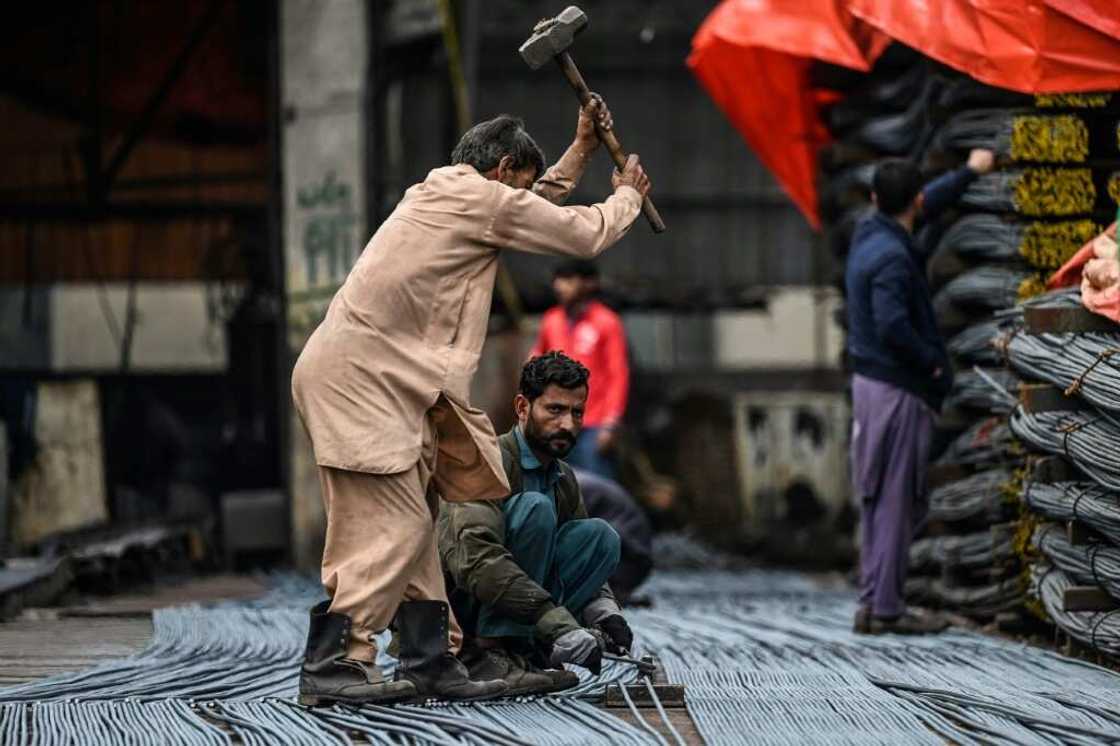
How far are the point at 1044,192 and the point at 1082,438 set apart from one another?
62.9 inches

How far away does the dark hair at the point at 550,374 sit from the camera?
20.2 ft

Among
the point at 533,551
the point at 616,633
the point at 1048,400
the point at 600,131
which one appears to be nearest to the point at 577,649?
the point at 616,633

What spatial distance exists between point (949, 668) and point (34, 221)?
8.26m

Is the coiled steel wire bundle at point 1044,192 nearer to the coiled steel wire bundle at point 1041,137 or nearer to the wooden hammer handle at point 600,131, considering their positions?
the coiled steel wire bundle at point 1041,137

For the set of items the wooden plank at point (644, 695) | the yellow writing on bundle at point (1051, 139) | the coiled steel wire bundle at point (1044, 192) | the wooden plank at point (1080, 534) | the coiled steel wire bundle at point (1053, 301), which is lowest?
the wooden plank at point (644, 695)

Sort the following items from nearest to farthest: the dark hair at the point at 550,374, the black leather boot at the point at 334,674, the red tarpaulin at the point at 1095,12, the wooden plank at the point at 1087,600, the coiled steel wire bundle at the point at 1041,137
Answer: the black leather boot at the point at 334,674
the dark hair at the point at 550,374
the wooden plank at the point at 1087,600
the red tarpaulin at the point at 1095,12
the coiled steel wire bundle at the point at 1041,137

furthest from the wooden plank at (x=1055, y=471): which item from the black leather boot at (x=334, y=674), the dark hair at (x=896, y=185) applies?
the black leather boot at (x=334, y=674)

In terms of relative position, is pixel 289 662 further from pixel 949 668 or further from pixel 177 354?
pixel 177 354

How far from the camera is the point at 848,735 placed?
5230 millimetres

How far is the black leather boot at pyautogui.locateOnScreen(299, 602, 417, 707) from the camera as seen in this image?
575 centimetres

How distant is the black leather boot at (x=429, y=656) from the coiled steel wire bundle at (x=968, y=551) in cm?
309

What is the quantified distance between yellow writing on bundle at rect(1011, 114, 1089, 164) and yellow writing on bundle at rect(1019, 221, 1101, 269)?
0.82ft

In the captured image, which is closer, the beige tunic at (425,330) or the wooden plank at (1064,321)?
the beige tunic at (425,330)

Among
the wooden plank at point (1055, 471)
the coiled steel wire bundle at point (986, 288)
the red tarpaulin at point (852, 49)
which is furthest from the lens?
the coiled steel wire bundle at point (986, 288)
